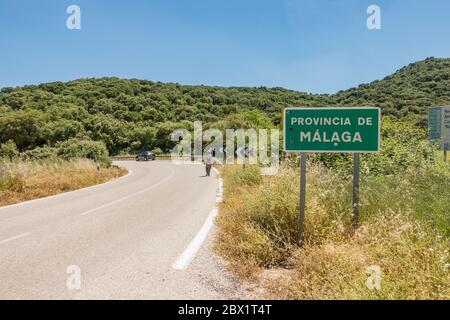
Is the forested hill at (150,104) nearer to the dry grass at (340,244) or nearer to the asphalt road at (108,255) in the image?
the dry grass at (340,244)

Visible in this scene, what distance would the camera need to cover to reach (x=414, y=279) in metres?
3.78

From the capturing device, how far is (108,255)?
586cm

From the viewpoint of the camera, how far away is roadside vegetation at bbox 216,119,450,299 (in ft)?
12.4

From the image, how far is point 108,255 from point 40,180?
511 inches

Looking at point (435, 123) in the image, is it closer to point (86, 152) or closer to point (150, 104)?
point (86, 152)

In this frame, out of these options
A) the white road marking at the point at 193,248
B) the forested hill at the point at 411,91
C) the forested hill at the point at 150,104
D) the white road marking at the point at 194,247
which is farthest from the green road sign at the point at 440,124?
the forested hill at the point at 411,91

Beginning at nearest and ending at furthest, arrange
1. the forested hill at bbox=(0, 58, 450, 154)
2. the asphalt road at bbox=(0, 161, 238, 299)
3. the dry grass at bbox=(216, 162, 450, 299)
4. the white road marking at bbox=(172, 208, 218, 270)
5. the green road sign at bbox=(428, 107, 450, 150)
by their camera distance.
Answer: the dry grass at bbox=(216, 162, 450, 299) < the asphalt road at bbox=(0, 161, 238, 299) < the white road marking at bbox=(172, 208, 218, 270) < the green road sign at bbox=(428, 107, 450, 150) < the forested hill at bbox=(0, 58, 450, 154)

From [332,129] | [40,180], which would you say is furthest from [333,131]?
[40,180]

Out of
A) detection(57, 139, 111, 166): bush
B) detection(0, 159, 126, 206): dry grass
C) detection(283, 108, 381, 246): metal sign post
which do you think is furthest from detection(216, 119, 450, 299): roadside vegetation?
detection(57, 139, 111, 166): bush

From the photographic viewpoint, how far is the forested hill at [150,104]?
Answer: 59.8 metres

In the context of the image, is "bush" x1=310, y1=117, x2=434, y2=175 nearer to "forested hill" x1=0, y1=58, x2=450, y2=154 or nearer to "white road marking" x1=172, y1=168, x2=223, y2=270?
"white road marking" x1=172, y1=168, x2=223, y2=270

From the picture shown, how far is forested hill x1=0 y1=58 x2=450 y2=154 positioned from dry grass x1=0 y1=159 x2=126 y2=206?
37.5m

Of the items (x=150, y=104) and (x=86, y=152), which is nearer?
(x=86, y=152)
